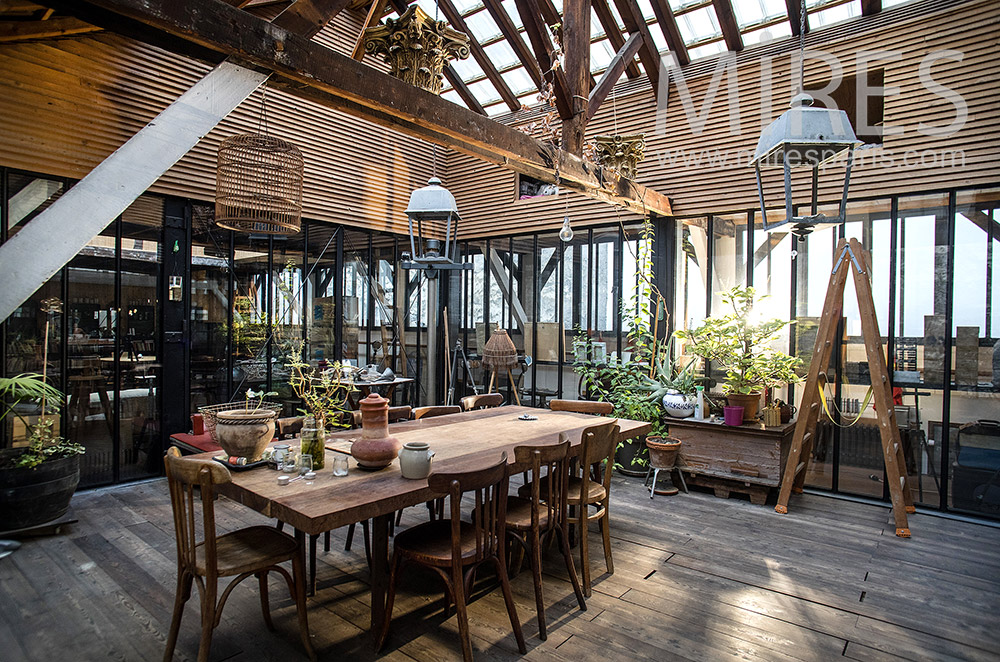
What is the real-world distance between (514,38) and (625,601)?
21.0ft

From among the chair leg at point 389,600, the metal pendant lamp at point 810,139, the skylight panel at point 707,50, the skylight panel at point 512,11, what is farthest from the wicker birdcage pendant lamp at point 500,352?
the chair leg at point 389,600

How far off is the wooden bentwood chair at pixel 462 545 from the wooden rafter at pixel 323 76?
86.1 inches

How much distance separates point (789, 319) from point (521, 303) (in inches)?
133

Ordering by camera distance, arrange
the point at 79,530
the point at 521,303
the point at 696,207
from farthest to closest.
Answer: the point at 521,303 < the point at 696,207 < the point at 79,530

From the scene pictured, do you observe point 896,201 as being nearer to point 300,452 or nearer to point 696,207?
point 696,207

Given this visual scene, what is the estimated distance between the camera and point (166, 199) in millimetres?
5992

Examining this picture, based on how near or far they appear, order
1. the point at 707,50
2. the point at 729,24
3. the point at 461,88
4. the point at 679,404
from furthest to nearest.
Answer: the point at 461,88 < the point at 707,50 < the point at 729,24 < the point at 679,404

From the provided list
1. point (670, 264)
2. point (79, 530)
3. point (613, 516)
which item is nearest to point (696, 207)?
point (670, 264)

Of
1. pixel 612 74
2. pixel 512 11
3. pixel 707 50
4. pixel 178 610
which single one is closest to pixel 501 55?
pixel 512 11

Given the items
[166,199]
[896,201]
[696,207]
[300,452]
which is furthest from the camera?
[696,207]

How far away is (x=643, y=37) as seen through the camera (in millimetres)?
6551

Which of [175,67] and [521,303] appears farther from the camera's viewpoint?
[521,303]

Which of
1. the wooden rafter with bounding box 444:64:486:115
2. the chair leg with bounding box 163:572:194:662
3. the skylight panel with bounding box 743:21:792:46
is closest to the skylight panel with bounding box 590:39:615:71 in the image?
the skylight panel with bounding box 743:21:792:46

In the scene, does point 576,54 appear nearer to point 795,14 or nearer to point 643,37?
point 643,37
